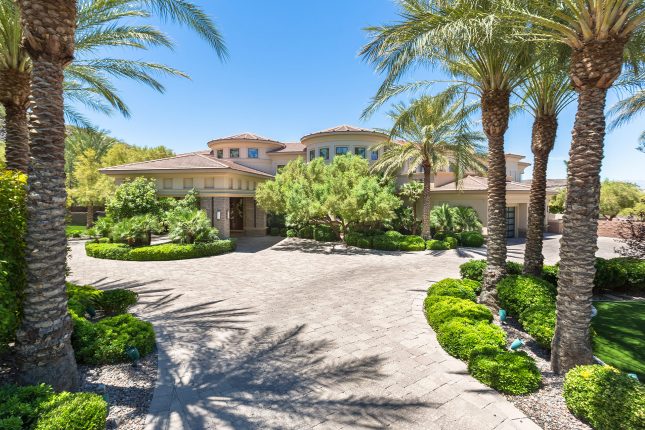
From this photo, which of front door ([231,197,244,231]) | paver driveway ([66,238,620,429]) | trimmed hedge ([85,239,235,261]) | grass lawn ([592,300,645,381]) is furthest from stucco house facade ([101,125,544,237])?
grass lawn ([592,300,645,381])

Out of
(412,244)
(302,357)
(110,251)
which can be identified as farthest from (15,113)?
(412,244)

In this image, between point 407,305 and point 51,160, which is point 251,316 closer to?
point 407,305

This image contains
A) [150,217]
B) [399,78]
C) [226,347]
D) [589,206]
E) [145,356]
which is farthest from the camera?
[150,217]

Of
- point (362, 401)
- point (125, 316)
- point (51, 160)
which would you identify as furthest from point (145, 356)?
point (362, 401)

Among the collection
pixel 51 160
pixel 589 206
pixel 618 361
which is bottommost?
pixel 618 361

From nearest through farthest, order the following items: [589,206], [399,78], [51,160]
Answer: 1. [51,160]
2. [589,206]
3. [399,78]

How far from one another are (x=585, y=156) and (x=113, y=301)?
38.2 feet

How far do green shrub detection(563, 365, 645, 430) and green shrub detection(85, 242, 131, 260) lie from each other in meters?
19.5

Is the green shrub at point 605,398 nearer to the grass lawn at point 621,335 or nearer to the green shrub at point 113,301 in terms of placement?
the grass lawn at point 621,335

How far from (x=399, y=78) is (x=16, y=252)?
396 inches

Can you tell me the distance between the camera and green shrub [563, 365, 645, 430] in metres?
4.39

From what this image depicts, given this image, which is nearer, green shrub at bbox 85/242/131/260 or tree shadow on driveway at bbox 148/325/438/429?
tree shadow on driveway at bbox 148/325/438/429

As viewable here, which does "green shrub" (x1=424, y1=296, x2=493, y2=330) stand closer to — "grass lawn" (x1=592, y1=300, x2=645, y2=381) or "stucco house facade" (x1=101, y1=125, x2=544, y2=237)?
"grass lawn" (x1=592, y1=300, x2=645, y2=381)

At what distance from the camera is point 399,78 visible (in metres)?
9.93
